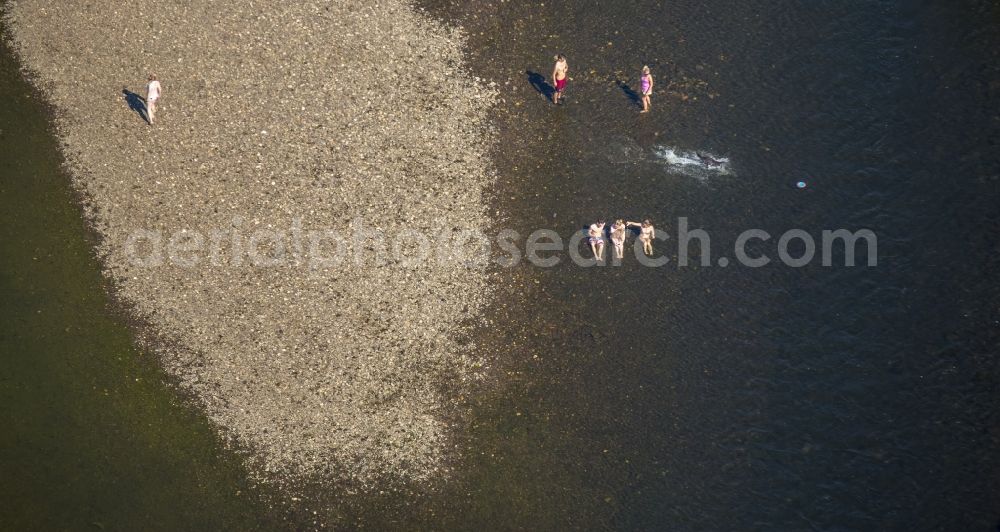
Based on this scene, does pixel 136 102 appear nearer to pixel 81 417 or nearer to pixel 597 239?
pixel 81 417

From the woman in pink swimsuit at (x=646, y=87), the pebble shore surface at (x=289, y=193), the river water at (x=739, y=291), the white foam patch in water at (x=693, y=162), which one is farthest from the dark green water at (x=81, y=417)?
the woman in pink swimsuit at (x=646, y=87)

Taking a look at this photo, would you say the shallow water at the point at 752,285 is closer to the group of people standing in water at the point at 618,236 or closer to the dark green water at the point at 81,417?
the group of people standing in water at the point at 618,236

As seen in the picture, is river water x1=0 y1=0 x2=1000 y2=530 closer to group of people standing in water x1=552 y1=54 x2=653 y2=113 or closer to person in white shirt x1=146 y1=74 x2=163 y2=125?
group of people standing in water x1=552 y1=54 x2=653 y2=113

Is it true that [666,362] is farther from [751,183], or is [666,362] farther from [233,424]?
[233,424]

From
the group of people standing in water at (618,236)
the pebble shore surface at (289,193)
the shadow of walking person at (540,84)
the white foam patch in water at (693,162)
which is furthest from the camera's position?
the shadow of walking person at (540,84)

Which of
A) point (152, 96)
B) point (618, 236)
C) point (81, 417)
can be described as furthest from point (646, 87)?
point (81, 417)

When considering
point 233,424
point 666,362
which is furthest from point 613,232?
point 233,424

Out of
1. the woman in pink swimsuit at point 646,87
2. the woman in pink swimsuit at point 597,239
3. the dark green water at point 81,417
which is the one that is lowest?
the dark green water at point 81,417

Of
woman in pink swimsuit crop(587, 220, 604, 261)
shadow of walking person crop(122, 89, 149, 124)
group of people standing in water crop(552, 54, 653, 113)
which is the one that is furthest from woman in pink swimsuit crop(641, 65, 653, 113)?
shadow of walking person crop(122, 89, 149, 124)
